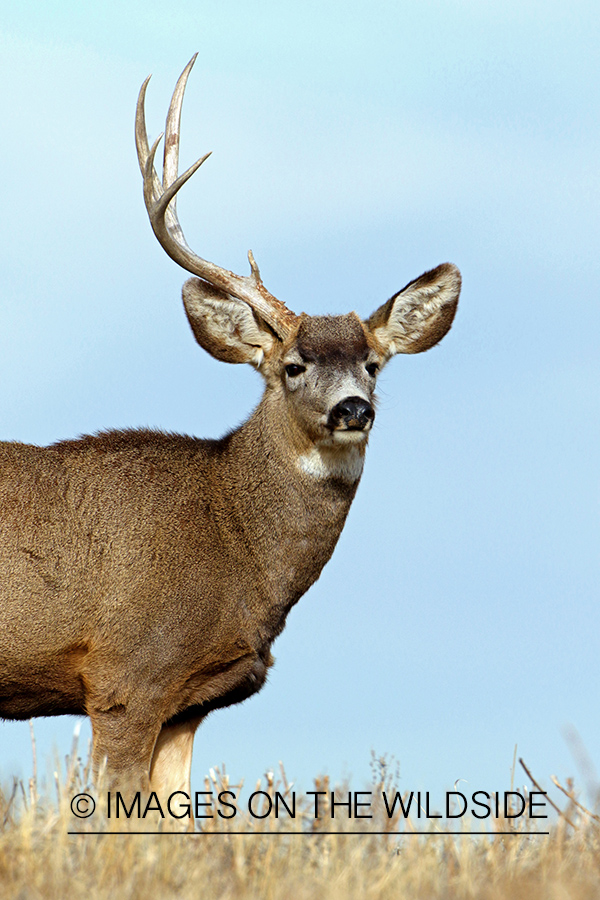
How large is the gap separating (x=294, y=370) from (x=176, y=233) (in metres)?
1.95

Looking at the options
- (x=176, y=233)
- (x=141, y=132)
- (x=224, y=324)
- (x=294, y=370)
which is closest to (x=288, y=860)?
(x=294, y=370)

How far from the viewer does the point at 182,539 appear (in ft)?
25.5

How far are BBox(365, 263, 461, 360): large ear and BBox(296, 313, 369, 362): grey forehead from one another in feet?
1.53

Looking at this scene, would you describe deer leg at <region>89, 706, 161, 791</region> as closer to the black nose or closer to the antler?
the black nose

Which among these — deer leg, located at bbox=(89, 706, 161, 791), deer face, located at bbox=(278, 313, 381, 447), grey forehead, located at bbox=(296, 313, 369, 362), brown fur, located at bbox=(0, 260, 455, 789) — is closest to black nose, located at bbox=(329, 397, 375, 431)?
deer face, located at bbox=(278, 313, 381, 447)

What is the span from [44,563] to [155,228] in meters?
2.90

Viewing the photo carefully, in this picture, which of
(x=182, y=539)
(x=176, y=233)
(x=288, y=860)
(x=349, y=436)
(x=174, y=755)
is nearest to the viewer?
(x=288, y=860)

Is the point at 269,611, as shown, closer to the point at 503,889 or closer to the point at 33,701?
the point at 33,701

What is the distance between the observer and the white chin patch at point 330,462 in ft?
26.1

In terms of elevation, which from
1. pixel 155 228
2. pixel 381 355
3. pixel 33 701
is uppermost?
pixel 155 228

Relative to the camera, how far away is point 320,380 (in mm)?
7812

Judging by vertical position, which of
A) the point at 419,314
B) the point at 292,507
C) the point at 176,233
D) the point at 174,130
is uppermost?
the point at 174,130

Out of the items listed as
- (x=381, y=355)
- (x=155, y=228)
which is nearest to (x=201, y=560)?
(x=381, y=355)

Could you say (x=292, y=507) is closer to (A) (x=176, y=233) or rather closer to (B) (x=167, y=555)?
(B) (x=167, y=555)
